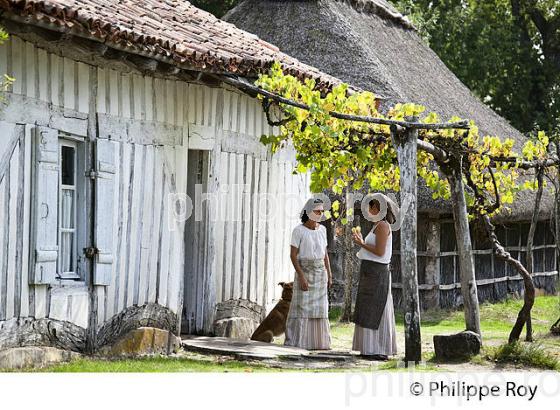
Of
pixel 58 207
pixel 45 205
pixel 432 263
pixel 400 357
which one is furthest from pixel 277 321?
pixel 432 263

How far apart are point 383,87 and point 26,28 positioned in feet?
35.2

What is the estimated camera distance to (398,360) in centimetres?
1140

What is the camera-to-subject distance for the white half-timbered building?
9516 mm

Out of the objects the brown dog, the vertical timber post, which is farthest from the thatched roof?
the vertical timber post

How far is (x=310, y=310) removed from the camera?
12117 mm

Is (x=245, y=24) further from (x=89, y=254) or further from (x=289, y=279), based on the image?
(x=89, y=254)

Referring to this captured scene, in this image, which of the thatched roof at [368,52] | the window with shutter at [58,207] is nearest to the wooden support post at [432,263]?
the thatched roof at [368,52]

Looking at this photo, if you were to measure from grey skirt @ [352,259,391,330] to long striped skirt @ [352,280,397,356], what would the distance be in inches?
2.6

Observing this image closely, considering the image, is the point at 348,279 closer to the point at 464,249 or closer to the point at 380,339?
the point at 464,249

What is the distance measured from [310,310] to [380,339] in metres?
0.82

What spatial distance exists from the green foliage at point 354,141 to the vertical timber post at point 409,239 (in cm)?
34

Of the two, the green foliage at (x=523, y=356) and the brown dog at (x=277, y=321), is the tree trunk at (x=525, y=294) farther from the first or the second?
the brown dog at (x=277, y=321)

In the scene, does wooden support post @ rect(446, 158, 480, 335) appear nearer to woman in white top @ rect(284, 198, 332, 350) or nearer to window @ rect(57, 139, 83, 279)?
woman in white top @ rect(284, 198, 332, 350)

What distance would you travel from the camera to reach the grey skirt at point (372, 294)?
1190 cm
